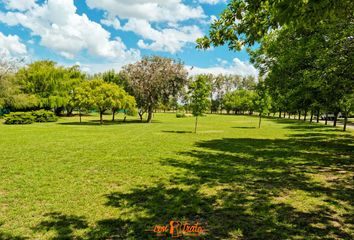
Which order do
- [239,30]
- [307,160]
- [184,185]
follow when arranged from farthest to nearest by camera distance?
1. [307,160]
2. [184,185]
3. [239,30]

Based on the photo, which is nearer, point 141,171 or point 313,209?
point 313,209

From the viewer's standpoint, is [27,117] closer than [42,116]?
Yes

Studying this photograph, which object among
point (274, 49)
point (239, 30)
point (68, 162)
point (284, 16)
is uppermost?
point (274, 49)

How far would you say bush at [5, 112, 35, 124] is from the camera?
107ft

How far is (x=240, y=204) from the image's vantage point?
6215mm

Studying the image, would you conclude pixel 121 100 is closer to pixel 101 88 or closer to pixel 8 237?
pixel 101 88

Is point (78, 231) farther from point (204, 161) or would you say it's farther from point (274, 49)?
point (274, 49)

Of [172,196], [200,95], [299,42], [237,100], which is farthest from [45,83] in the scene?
[237,100]

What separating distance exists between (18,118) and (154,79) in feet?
64.3

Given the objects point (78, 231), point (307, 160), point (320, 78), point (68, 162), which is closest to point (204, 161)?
point (307, 160)

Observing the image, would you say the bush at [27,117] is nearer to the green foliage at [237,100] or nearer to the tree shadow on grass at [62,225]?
the tree shadow on grass at [62,225]

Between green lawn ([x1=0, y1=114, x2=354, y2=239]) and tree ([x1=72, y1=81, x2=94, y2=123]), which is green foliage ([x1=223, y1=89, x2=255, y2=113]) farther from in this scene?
green lawn ([x1=0, y1=114, x2=354, y2=239])

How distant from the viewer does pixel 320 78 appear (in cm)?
1403

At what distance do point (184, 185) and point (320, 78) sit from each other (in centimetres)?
1084
